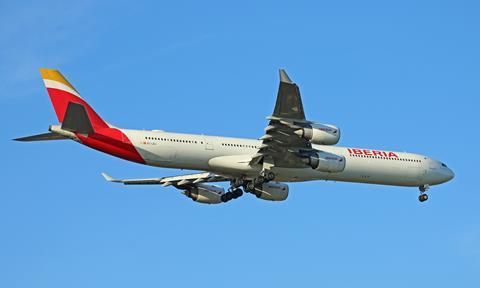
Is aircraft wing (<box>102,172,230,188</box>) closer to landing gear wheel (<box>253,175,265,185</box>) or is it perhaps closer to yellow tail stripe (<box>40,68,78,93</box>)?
landing gear wheel (<box>253,175,265,185</box>)

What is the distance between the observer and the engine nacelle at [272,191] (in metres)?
53.6

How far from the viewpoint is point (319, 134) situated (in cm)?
4481

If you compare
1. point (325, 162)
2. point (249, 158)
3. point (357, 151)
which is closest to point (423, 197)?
point (357, 151)

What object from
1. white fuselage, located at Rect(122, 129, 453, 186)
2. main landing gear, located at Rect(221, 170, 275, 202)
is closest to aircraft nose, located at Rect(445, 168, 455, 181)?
white fuselage, located at Rect(122, 129, 453, 186)

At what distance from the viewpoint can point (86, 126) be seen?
45.2 m

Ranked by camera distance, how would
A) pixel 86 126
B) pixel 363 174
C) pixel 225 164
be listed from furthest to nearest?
pixel 363 174
pixel 225 164
pixel 86 126

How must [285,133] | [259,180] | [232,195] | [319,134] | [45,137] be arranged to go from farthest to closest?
[232,195] → [259,180] → [285,133] → [45,137] → [319,134]

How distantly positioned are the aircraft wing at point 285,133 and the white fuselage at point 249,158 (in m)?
0.94

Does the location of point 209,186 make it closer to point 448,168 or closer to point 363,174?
point 363,174

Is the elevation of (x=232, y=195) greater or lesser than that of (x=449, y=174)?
lesser

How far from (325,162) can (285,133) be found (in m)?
3.56

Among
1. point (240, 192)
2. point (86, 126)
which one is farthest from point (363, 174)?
point (86, 126)

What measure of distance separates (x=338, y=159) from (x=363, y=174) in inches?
149

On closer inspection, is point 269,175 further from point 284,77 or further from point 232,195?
point 284,77
